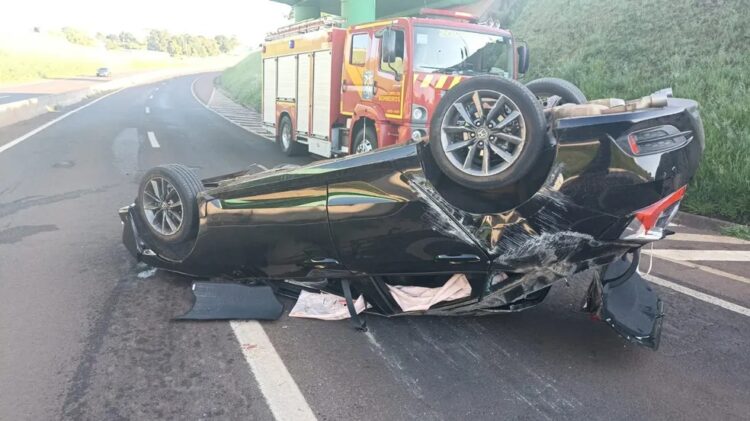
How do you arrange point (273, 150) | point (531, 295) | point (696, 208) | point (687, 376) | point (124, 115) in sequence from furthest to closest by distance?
point (124, 115)
point (273, 150)
point (696, 208)
point (531, 295)
point (687, 376)

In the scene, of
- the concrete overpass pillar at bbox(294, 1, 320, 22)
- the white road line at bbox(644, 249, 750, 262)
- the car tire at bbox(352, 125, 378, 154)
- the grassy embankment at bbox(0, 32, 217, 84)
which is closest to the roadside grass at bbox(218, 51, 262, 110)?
the concrete overpass pillar at bbox(294, 1, 320, 22)

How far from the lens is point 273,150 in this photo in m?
13.5

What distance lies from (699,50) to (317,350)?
10866 mm

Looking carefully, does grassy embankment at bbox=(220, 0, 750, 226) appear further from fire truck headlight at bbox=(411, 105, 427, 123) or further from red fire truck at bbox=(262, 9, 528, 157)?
fire truck headlight at bbox=(411, 105, 427, 123)

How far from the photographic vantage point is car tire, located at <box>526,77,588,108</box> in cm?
398

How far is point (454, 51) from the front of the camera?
798cm

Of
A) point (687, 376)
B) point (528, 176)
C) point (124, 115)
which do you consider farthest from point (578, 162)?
point (124, 115)

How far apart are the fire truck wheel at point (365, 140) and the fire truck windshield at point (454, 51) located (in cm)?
135

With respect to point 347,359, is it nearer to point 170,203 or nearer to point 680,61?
point 170,203

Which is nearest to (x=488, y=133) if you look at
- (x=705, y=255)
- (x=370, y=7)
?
(x=705, y=255)

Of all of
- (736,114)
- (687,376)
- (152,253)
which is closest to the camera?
(687,376)

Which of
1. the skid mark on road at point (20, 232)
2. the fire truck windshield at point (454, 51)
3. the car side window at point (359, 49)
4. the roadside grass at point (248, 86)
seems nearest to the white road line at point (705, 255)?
the fire truck windshield at point (454, 51)

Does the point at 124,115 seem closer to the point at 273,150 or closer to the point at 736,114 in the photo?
the point at 273,150

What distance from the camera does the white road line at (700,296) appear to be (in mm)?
4090
